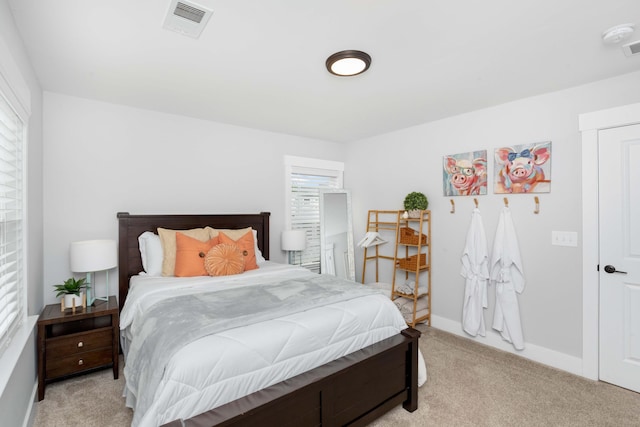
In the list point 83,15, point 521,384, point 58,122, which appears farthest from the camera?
point 58,122

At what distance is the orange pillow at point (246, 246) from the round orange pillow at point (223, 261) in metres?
0.10

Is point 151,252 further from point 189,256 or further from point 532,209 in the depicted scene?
point 532,209

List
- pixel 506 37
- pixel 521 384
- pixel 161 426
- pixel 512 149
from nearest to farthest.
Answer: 1. pixel 161 426
2. pixel 506 37
3. pixel 521 384
4. pixel 512 149

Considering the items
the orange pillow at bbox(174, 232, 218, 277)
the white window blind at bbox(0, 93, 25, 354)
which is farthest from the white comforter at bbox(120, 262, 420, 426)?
the white window blind at bbox(0, 93, 25, 354)

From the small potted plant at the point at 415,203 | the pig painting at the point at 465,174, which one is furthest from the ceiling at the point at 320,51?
the small potted plant at the point at 415,203

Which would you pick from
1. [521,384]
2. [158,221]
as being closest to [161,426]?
[158,221]

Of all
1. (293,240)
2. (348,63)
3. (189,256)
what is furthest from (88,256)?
(348,63)

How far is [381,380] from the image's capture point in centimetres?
198

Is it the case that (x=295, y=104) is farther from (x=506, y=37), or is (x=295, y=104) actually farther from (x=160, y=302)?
(x=160, y=302)

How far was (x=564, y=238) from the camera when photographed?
275 cm

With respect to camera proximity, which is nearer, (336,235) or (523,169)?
(523,169)

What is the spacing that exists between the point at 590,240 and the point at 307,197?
10.4 feet

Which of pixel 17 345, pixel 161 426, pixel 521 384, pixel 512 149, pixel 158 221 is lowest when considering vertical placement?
pixel 521 384

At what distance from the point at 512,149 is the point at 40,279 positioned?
441 centimetres
